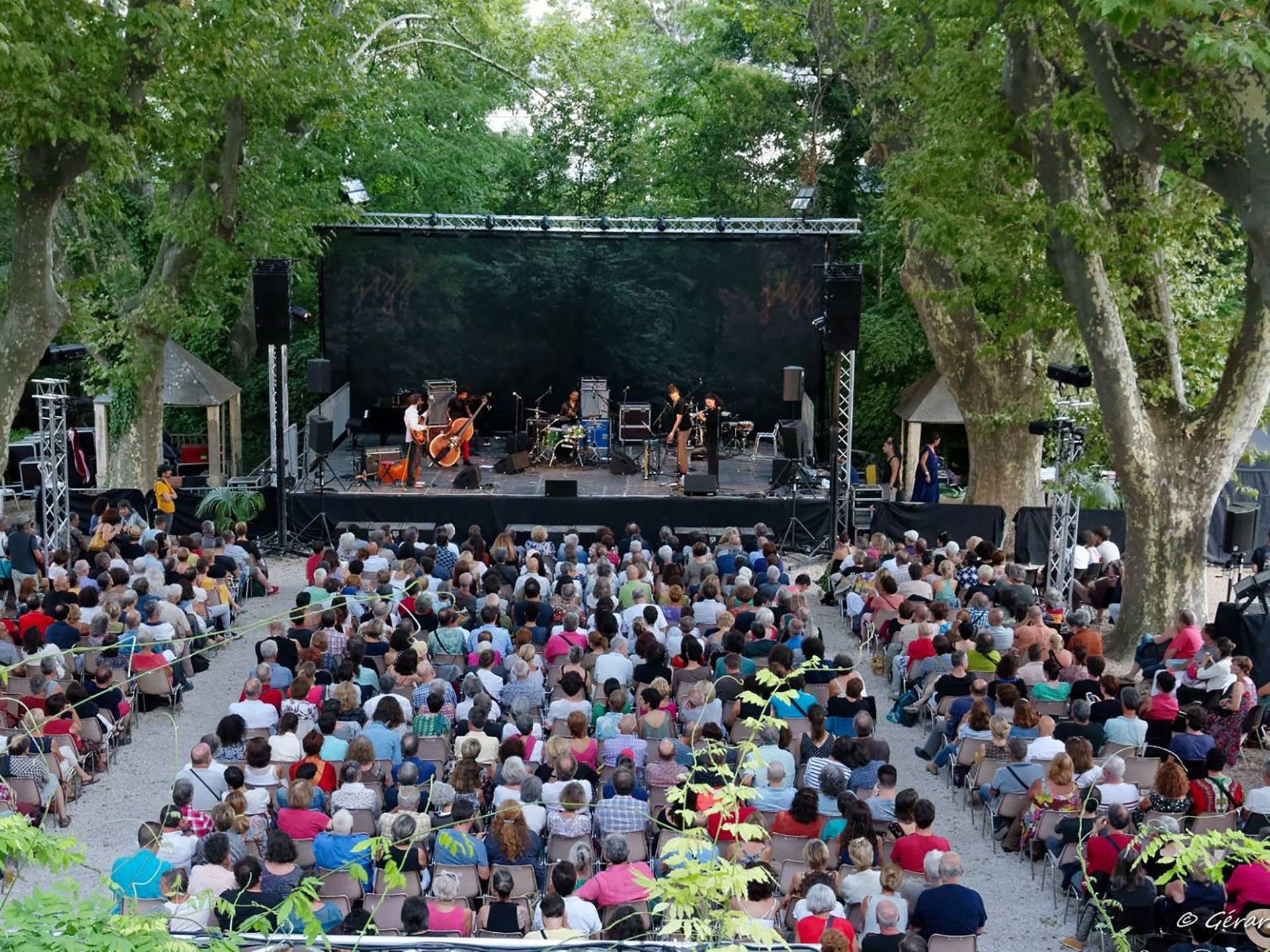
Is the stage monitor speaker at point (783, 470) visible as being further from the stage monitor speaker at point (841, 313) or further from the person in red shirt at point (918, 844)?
the person in red shirt at point (918, 844)

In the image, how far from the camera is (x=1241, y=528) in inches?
604

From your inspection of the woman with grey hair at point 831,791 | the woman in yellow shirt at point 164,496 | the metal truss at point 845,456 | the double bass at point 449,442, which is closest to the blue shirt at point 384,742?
the woman with grey hair at point 831,791

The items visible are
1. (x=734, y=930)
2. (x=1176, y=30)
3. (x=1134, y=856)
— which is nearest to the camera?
(x=734, y=930)

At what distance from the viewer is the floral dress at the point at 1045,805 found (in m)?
8.61

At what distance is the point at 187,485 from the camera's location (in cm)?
2184

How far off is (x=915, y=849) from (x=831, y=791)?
2.21ft

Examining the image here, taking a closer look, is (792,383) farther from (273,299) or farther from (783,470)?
(273,299)

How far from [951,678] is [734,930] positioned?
327 inches

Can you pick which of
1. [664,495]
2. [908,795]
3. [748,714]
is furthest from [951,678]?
[664,495]

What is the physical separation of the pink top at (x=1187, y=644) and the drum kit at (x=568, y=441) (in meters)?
10.9

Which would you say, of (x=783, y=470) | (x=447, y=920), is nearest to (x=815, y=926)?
(x=447, y=920)

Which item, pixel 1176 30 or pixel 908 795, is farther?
pixel 1176 30

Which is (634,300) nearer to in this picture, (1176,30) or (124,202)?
(124,202)

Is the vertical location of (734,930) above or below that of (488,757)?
above
